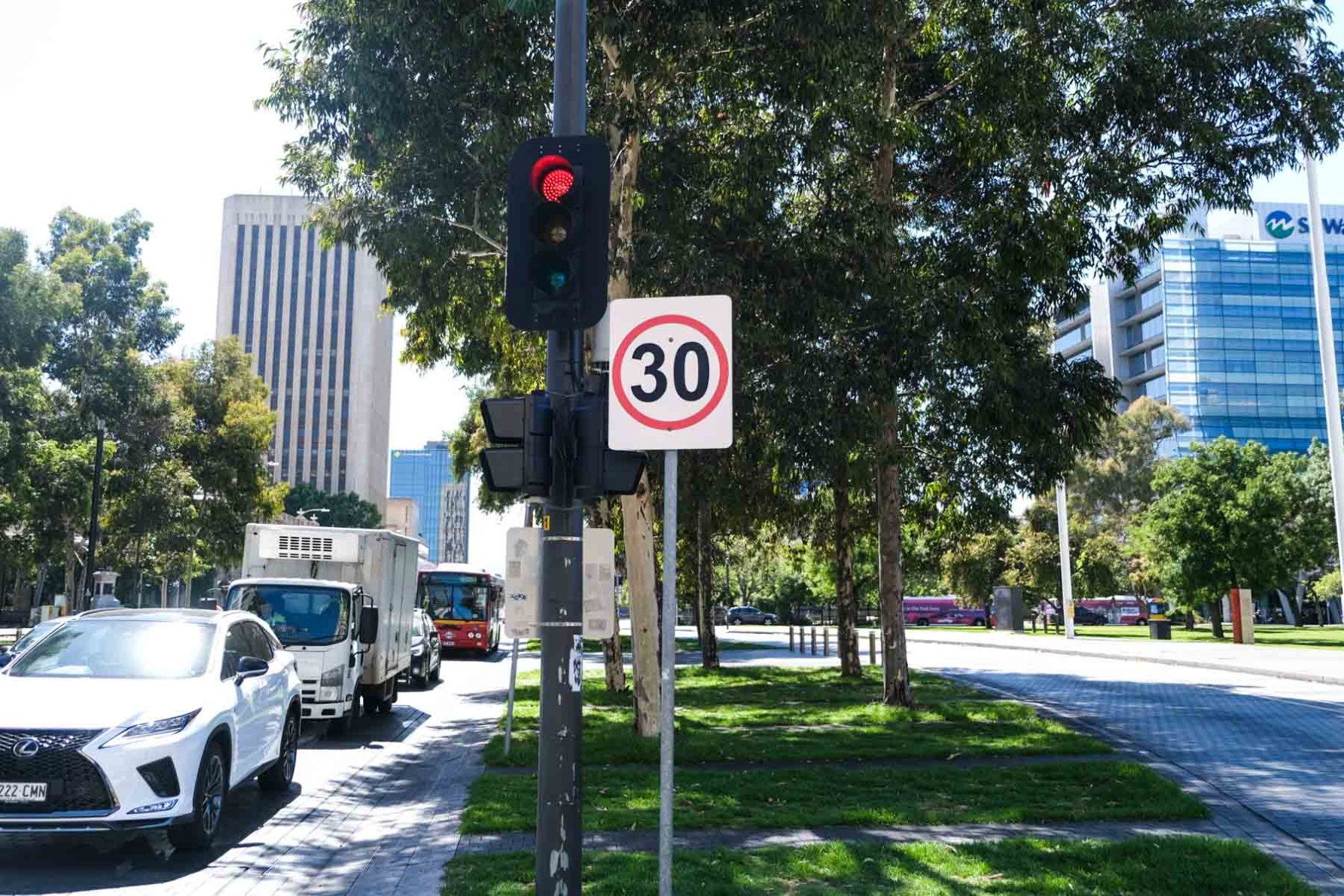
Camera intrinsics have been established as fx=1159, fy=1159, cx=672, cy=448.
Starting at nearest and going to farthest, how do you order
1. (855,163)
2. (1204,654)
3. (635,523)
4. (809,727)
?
1. (635,523)
2. (809,727)
3. (855,163)
4. (1204,654)

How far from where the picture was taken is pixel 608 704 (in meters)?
20.1

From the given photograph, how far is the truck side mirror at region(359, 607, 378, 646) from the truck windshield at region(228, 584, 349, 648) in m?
0.41

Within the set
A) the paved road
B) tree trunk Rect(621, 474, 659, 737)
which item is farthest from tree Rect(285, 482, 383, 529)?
the paved road

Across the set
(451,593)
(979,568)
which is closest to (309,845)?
(451,593)

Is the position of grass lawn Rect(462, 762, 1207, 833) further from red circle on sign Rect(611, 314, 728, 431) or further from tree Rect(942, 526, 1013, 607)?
Result: tree Rect(942, 526, 1013, 607)

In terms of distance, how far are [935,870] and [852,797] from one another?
2.97m

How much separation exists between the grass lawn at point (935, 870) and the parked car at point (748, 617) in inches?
3141

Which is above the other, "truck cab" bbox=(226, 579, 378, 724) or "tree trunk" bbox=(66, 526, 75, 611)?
"tree trunk" bbox=(66, 526, 75, 611)

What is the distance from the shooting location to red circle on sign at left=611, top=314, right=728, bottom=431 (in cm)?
539

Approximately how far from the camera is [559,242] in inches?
238

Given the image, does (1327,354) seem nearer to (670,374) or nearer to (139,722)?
(670,374)

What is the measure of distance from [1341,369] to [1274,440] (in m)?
7.79

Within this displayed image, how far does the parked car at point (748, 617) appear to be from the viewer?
8800 centimetres

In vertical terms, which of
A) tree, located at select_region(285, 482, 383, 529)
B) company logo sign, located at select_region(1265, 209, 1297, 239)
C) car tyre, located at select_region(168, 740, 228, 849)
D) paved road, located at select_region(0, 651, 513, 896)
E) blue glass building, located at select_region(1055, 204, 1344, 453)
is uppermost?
blue glass building, located at select_region(1055, 204, 1344, 453)
